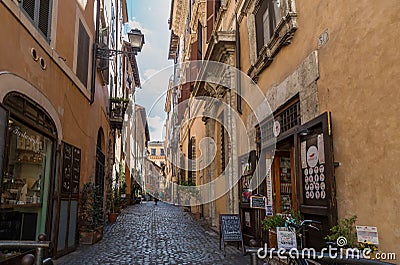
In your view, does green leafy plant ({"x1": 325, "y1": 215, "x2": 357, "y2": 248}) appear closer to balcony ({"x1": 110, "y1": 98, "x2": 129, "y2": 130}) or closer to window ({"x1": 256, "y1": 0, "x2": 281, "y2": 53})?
window ({"x1": 256, "y1": 0, "x2": 281, "y2": 53})

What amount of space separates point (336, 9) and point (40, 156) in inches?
218

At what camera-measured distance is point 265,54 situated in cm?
764

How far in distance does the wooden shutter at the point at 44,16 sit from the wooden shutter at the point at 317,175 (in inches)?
189

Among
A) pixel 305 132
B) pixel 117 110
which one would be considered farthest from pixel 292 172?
pixel 117 110

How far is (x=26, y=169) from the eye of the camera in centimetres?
643

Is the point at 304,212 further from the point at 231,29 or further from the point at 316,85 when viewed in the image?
the point at 231,29

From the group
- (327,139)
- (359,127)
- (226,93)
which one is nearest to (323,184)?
(327,139)

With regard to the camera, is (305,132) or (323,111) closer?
(323,111)

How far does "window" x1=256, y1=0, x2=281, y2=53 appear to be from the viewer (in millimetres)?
7359

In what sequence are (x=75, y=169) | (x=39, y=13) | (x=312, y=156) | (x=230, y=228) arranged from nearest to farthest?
(x=312, y=156)
(x=39, y=13)
(x=230, y=228)
(x=75, y=169)

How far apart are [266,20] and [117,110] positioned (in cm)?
1004

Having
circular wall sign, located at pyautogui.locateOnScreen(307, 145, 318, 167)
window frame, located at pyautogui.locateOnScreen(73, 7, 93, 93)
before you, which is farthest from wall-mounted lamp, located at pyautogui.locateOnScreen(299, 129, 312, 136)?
window frame, located at pyautogui.locateOnScreen(73, 7, 93, 93)

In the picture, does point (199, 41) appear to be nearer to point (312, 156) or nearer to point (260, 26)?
point (260, 26)

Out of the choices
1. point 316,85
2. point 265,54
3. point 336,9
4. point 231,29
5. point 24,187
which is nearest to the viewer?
point 336,9
